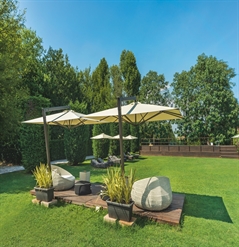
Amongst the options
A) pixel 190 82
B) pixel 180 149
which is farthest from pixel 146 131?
pixel 190 82

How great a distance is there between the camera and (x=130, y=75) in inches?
832

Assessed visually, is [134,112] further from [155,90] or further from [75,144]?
[155,90]

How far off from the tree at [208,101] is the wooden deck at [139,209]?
14.6m

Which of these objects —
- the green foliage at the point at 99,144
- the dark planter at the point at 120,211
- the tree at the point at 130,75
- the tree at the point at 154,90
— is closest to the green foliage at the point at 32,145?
the green foliage at the point at 99,144

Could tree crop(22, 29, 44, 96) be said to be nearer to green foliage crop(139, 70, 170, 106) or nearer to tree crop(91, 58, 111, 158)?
tree crop(91, 58, 111, 158)

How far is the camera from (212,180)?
664 centimetres

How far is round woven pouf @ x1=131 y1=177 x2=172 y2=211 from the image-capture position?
136 inches

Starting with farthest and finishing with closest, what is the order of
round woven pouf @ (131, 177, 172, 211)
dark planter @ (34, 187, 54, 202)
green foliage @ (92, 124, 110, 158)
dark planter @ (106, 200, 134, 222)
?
green foliage @ (92, 124, 110, 158) < dark planter @ (34, 187, 54, 202) < round woven pouf @ (131, 177, 172, 211) < dark planter @ (106, 200, 134, 222)

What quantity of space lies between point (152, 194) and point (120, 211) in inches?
28.6

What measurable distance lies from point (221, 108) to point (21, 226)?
18.0 metres

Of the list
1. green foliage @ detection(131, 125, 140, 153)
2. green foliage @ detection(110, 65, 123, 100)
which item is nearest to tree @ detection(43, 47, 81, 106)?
green foliage @ detection(110, 65, 123, 100)

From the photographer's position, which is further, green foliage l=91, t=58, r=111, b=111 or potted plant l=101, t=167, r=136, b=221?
green foliage l=91, t=58, r=111, b=111

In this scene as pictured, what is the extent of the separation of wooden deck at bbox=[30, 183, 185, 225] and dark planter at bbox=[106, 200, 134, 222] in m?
0.37

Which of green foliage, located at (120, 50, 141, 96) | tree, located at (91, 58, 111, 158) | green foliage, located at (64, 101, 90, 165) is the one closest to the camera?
green foliage, located at (64, 101, 90, 165)
